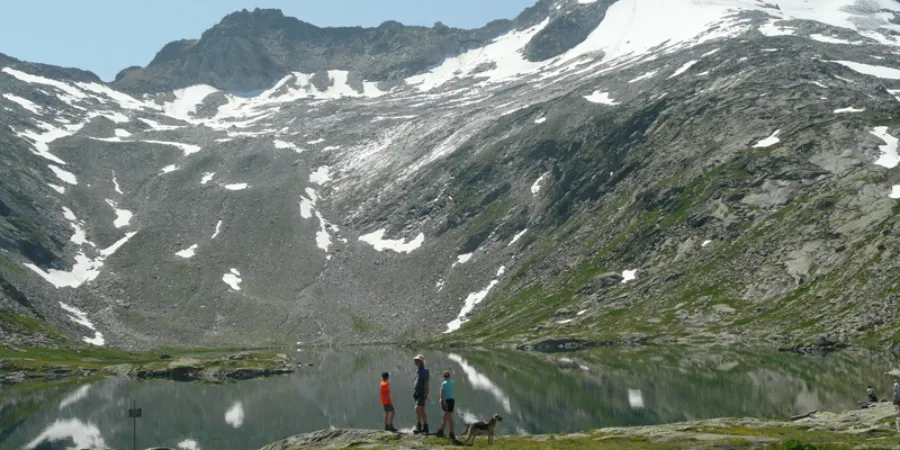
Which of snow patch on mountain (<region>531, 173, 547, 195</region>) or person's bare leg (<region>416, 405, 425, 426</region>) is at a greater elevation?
person's bare leg (<region>416, 405, 425, 426</region>)

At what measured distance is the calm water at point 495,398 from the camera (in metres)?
54.5

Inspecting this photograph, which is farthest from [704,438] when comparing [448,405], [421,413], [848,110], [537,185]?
[537,185]

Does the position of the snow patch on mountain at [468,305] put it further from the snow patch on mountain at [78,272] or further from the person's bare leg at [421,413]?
the person's bare leg at [421,413]

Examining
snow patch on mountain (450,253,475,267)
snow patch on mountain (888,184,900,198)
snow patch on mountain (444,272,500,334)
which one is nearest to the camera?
snow patch on mountain (888,184,900,198)

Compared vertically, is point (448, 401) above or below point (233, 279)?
above

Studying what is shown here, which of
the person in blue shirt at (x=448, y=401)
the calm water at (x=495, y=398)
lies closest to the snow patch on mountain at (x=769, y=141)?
the calm water at (x=495, y=398)

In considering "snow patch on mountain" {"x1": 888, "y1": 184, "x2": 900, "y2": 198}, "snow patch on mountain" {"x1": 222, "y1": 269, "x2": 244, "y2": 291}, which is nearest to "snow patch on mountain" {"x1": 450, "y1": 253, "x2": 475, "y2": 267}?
"snow patch on mountain" {"x1": 222, "y1": 269, "x2": 244, "y2": 291}

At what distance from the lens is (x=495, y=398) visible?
6650 cm

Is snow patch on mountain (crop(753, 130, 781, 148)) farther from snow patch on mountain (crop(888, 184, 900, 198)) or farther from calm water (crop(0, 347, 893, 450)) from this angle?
calm water (crop(0, 347, 893, 450))

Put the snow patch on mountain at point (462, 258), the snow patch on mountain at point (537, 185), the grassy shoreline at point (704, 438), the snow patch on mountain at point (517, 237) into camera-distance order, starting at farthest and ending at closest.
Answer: the snow patch on mountain at point (537, 185)
the snow patch on mountain at point (462, 258)
the snow patch on mountain at point (517, 237)
the grassy shoreline at point (704, 438)

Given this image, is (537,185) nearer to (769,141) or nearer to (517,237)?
(517,237)

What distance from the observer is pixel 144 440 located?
58.9 meters

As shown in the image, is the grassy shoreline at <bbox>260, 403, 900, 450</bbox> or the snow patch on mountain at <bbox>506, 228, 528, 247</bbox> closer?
the grassy shoreline at <bbox>260, 403, 900, 450</bbox>

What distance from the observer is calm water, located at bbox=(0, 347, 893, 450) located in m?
54.5
